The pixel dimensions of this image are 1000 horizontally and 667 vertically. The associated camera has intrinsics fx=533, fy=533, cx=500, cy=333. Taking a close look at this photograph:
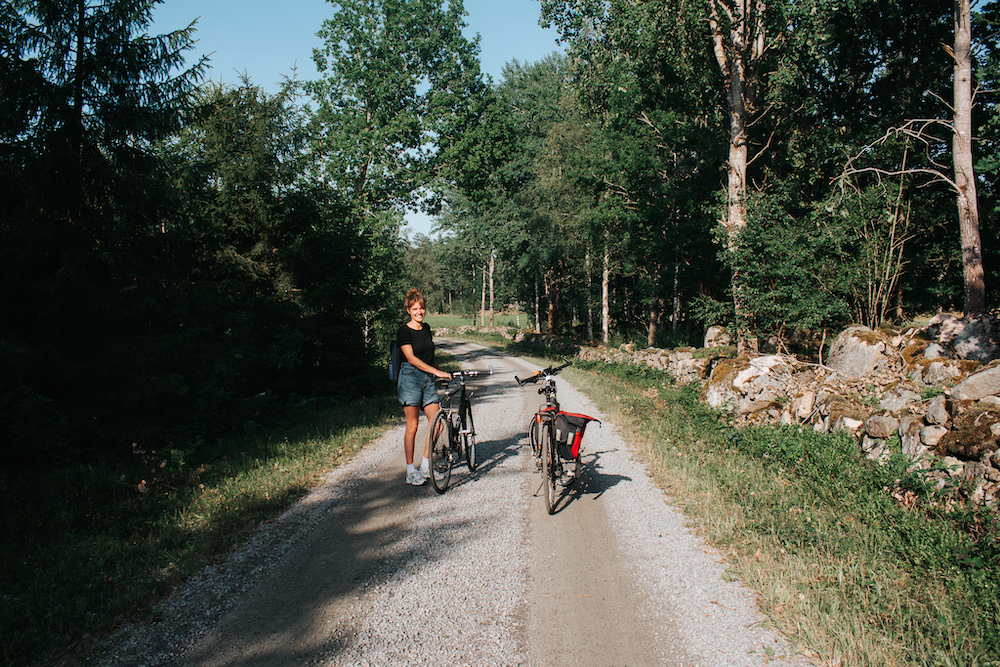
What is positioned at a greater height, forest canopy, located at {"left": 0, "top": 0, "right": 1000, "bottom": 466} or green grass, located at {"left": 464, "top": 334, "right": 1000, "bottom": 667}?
forest canopy, located at {"left": 0, "top": 0, "right": 1000, "bottom": 466}

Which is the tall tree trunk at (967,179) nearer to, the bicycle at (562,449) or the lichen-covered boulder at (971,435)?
the lichen-covered boulder at (971,435)

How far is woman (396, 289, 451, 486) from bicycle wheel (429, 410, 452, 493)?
0.46 ft

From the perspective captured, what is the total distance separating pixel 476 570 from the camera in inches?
174

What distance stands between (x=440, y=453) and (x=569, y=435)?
64.1 inches

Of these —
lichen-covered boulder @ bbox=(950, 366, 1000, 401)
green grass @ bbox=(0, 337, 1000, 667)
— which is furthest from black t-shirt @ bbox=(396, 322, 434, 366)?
lichen-covered boulder @ bbox=(950, 366, 1000, 401)

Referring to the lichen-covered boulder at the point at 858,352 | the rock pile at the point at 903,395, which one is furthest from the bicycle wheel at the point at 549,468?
the lichen-covered boulder at the point at 858,352

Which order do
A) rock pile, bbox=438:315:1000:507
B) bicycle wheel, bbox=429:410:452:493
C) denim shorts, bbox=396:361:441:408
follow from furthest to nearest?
denim shorts, bbox=396:361:441:408
bicycle wheel, bbox=429:410:452:493
rock pile, bbox=438:315:1000:507

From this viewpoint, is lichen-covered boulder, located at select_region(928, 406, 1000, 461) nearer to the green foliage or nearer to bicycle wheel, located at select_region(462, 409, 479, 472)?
bicycle wheel, located at select_region(462, 409, 479, 472)

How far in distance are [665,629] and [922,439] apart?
165 inches

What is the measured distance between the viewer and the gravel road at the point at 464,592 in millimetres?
3357

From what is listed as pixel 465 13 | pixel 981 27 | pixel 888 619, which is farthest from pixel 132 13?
pixel 981 27

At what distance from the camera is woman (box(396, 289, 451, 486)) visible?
6426 millimetres

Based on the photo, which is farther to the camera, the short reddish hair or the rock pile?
the short reddish hair

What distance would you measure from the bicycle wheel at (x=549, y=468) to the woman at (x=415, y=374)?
1432 millimetres
